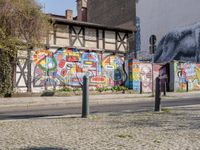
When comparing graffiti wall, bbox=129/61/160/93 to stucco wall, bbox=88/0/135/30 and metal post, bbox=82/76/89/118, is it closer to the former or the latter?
metal post, bbox=82/76/89/118

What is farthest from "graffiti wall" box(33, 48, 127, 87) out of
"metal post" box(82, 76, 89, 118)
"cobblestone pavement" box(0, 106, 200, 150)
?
"cobblestone pavement" box(0, 106, 200, 150)

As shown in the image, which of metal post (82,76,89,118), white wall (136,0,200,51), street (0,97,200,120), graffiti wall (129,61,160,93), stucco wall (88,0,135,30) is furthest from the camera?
stucco wall (88,0,135,30)

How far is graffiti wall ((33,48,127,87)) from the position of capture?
23844 millimetres

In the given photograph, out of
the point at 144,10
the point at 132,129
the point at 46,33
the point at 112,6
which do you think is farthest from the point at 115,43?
the point at 132,129

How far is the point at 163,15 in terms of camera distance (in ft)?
137

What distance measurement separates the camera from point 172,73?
29594 millimetres

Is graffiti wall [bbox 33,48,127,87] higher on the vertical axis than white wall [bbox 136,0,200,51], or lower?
lower

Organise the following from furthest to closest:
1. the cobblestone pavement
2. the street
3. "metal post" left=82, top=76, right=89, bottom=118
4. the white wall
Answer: the white wall
the street
"metal post" left=82, top=76, right=89, bottom=118
the cobblestone pavement

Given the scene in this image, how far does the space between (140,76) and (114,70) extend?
214 cm

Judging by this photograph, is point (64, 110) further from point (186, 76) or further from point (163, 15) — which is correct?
point (163, 15)

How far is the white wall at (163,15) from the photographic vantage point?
125 feet

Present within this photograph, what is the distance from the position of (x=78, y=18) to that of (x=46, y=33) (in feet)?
114

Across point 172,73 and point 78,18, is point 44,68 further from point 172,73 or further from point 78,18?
point 78,18

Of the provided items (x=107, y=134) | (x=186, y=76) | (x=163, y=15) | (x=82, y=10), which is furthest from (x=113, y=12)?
(x=107, y=134)
